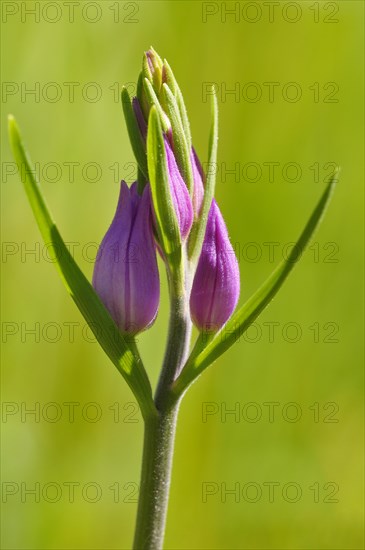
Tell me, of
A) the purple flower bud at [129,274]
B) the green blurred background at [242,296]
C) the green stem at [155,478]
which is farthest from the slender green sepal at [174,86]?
the green blurred background at [242,296]

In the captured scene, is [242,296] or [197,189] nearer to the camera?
[197,189]

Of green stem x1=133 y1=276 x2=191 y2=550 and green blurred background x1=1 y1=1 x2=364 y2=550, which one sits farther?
green blurred background x1=1 y1=1 x2=364 y2=550

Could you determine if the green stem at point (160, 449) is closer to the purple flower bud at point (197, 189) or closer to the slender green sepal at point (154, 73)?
the purple flower bud at point (197, 189)

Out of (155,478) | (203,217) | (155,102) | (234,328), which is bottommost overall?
(155,478)

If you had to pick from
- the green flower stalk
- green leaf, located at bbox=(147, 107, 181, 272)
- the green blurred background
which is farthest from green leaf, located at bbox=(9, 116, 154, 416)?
the green blurred background

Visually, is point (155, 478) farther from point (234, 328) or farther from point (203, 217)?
point (203, 217)

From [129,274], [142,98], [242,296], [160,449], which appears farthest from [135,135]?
[242,296]

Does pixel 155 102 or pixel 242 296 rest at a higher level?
pixel 155 102

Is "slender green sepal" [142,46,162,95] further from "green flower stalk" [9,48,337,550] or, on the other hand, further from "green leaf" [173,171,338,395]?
"green leaf" [173,171,338,395]
